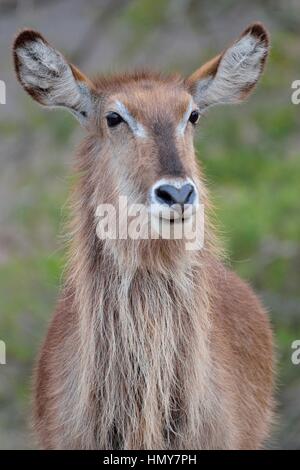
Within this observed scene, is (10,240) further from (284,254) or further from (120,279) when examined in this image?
(120,279)

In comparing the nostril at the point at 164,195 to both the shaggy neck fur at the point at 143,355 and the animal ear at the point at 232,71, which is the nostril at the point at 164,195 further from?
the animal ear at the point at 232,71

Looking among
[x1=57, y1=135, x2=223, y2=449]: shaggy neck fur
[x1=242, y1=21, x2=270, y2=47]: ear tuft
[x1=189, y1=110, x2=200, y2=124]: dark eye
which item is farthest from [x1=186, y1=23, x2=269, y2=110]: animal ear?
[x1=57, y1=135, x2=223, y2=449]: shaggy neck fur

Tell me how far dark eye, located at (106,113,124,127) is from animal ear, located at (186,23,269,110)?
1.80 feet

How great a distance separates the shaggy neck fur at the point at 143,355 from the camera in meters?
7.16

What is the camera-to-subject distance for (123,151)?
23.9 feet

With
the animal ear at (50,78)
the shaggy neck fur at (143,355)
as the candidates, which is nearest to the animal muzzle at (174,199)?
the shaggy neck fur at (143,355)

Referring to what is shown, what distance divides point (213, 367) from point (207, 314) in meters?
0.28

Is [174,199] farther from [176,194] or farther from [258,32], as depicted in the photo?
[258,32]

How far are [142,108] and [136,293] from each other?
3.14 ft

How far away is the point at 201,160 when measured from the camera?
1468 cm

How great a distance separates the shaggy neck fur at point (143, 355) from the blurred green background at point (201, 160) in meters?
6.63
